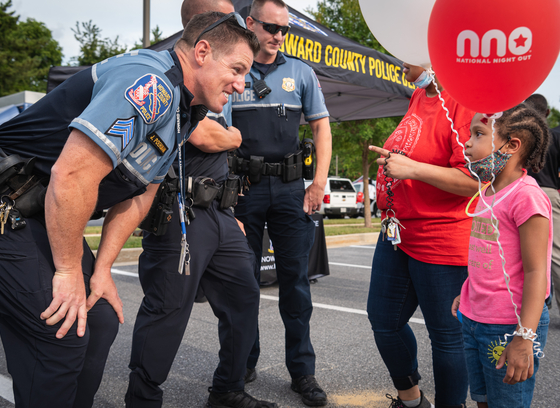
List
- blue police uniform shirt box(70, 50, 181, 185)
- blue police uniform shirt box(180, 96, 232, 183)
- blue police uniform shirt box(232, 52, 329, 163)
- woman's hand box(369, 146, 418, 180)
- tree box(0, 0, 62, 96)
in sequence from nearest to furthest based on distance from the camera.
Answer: blue police uniform shirt box(70, 50, 181, 185) → woman's hand box(369, 146, 418, 180) → blue police uniform shirt box(180, 96, 232, 183) → blue police uniform shirt box(232, 52, 329, 163) → tree box(0, 0, 62, 96)

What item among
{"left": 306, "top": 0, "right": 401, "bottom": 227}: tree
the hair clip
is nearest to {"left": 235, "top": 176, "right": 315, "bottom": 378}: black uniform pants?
the hair clip

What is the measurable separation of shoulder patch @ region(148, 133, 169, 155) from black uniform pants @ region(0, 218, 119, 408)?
44 centimetres

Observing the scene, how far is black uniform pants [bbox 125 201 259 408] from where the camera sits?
2012 millimetres

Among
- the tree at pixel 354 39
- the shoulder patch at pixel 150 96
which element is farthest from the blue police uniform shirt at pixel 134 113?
the tree at pixel 354 39

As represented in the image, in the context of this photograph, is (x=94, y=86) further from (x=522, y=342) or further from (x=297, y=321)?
(x=297, y=321)

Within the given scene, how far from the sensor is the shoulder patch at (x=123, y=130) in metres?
1.27

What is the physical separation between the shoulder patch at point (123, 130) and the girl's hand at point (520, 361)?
1.39m

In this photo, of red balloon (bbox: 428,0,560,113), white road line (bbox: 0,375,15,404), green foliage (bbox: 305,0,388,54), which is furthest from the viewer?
green foliage (bbox: 305,0,388,54)

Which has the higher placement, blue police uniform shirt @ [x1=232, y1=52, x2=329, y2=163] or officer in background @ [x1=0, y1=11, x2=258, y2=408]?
blue police uniform shirt @ [x1=232, y1=52, x2=329, y2=163]

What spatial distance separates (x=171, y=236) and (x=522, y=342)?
4.74ft

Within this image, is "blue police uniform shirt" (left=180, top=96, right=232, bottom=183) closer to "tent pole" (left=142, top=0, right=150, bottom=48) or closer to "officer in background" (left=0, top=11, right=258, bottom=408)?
"officer in background" (left=0, top=11, right=258, bottom=408)

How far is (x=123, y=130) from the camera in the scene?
1299 millimetres

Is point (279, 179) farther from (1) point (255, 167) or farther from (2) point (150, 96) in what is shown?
(2) point (150, 96)

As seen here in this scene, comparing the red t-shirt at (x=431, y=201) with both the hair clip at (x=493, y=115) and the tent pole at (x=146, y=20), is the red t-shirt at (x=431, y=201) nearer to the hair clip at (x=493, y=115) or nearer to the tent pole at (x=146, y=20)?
the hair clip at (x=493, y=115)
